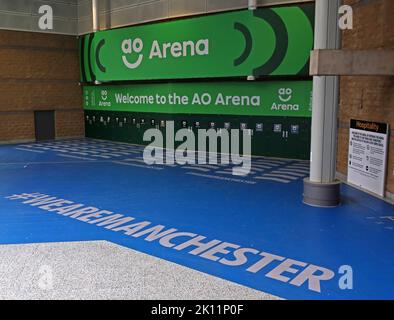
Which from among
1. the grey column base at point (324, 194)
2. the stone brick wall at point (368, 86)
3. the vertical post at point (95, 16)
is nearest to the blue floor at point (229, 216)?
the grey column base at point (324, 194)

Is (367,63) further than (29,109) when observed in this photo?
No

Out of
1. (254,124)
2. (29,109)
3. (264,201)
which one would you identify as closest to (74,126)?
(29,109)

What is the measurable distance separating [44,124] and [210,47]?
6942 millimetres

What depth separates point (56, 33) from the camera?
15.2m

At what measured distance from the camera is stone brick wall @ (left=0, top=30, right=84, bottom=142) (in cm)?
1437

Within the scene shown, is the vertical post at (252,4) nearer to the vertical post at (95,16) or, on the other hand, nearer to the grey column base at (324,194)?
the grey column base at (324,194)

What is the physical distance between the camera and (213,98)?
1231 cm

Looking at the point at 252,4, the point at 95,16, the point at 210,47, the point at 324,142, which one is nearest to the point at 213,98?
the point at 210,47

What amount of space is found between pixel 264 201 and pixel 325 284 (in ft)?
10.2

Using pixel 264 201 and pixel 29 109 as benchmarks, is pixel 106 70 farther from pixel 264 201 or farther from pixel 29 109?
pixel 264 201

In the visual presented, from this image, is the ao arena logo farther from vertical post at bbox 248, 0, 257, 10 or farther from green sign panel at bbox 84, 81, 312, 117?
vertical post at bbox 248, 0, 257, 10

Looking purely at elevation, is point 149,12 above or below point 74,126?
above

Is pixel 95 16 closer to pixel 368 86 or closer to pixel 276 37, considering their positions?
pixel 276 37

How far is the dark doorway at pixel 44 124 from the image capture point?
15.3 m
